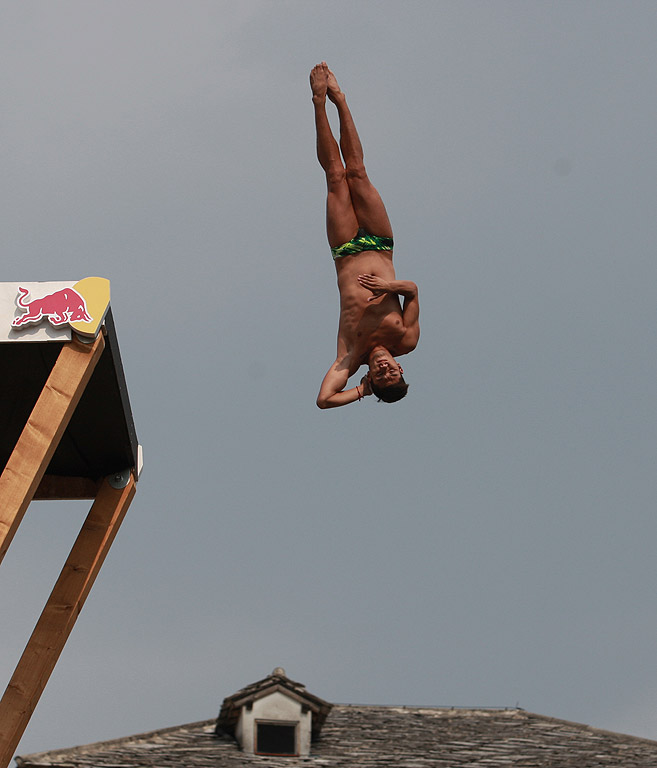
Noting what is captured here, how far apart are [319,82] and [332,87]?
0.36 ft

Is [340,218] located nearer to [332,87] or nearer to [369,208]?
[369,208]

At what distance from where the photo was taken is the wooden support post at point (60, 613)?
37.8 ft

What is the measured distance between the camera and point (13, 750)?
446 inches

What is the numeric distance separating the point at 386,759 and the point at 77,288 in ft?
37.0

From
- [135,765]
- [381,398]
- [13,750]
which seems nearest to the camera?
[13,750]

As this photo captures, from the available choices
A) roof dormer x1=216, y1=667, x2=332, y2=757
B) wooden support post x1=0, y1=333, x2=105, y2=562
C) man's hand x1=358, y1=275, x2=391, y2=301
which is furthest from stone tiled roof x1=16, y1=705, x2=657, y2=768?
wooden support post x1=0, y1=333, x2=105, y2=562

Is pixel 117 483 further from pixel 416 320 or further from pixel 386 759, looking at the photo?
pixel 386 759

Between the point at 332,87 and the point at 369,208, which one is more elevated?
the point at 332,87

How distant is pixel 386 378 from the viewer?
39.4 ft

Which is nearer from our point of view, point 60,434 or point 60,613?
point 60,434

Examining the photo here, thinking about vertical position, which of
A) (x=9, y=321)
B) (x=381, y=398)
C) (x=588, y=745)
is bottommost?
(x=9, y=321)

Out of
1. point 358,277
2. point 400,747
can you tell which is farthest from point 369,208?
point 400,747

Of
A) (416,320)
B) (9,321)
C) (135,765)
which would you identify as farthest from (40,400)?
(135,765)

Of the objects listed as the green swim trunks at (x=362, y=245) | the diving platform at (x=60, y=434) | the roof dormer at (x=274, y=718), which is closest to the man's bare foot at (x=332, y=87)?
the green swim trunks at (x=362, y=245)
